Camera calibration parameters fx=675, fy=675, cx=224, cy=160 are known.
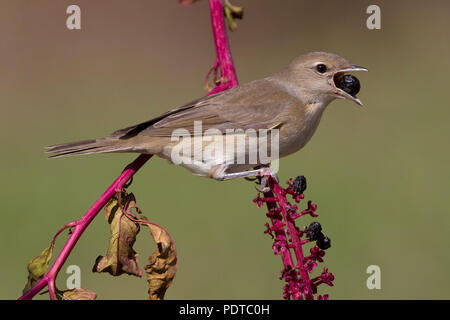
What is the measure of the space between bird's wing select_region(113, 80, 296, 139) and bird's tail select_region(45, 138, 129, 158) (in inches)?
7.9

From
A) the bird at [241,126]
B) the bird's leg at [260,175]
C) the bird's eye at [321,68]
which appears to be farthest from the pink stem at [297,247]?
the bird's eye at [321,68]

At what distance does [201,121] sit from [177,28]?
6.32m

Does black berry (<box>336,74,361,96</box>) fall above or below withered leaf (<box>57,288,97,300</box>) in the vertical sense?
above

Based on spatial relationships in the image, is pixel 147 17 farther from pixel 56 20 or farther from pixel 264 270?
pixel 264 270

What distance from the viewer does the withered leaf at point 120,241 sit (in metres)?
2.57

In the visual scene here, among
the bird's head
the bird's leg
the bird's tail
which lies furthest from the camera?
the bird's head

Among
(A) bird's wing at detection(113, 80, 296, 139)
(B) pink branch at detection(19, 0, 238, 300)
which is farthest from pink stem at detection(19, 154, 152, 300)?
(A) bird's wing at detection(113, 80, 296, 139)

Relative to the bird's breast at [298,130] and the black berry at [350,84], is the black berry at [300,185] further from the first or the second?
the black berry at [350,84]

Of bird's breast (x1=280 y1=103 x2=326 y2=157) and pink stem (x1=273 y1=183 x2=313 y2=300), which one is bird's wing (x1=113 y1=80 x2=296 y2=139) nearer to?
bird's breast (x1=280 y1=103 x2=326 y2=157)

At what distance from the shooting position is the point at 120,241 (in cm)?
257

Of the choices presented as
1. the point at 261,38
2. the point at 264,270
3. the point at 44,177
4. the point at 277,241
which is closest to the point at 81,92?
the point at 44,177

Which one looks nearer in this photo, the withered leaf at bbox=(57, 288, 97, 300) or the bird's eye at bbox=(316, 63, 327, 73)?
the withered leaf at bbox=(57, 288, 97, 300)

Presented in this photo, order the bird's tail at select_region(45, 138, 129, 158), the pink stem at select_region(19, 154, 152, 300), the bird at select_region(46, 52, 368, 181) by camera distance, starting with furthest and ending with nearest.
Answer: the bird at select_region(46, 52, 368, 181) → the bird's tail at select_region(45, 138, 129, 158) → the pink stem at select_region(19, 154, 152, 300)

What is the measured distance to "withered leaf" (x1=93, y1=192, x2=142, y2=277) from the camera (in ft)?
8.44
